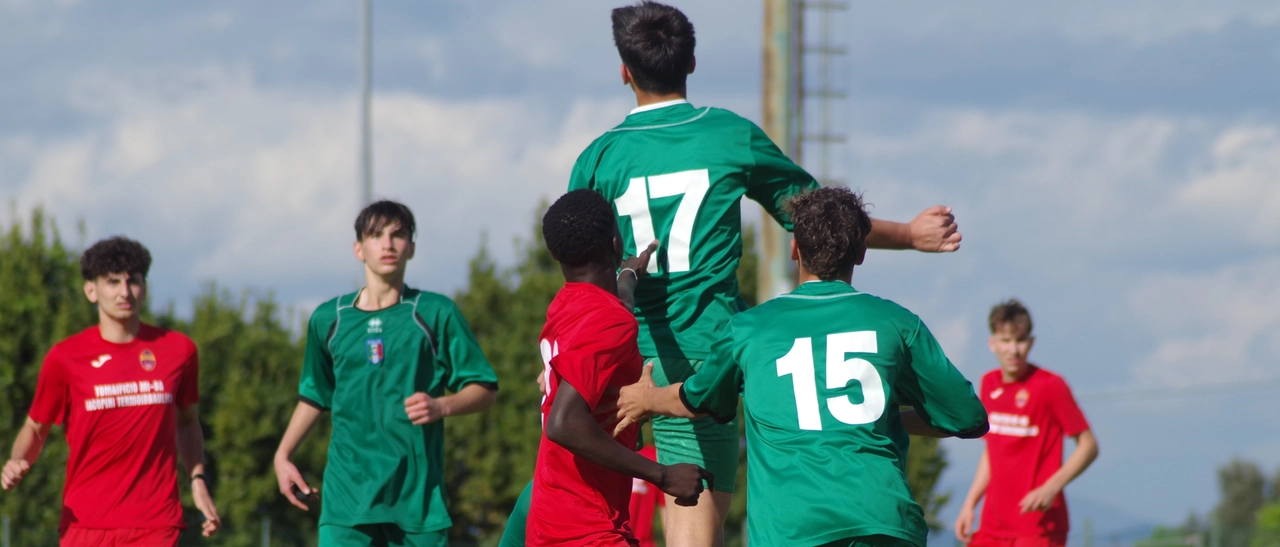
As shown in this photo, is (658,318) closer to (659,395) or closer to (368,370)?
(659,395)

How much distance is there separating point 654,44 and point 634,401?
4.70 ft

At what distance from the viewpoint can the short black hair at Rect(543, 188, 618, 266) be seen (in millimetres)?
4406

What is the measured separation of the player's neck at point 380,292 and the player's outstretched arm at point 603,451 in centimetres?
274

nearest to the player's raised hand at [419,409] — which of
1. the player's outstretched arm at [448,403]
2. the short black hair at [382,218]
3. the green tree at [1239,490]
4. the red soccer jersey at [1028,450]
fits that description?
the player's outstretched arm at [448,403]

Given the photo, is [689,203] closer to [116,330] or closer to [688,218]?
[688,218]

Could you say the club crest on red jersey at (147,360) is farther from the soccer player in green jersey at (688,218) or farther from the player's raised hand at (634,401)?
the player's raised hand at (634,401)

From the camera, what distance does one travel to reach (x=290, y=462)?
660 centimetres

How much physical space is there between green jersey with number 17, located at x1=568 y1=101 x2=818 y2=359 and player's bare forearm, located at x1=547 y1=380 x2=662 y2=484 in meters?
0.75

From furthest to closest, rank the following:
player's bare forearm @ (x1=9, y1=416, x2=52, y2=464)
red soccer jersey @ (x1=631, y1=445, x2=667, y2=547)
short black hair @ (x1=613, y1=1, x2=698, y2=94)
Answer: red soccer jersey @ (x1=631, y1=445, x2=667, y2=547), player's bare forearm @ (x1=9, y1=416, x2=52, y2=464), short black hair @ (x1=613, y1=1, x2=698, y2=94)

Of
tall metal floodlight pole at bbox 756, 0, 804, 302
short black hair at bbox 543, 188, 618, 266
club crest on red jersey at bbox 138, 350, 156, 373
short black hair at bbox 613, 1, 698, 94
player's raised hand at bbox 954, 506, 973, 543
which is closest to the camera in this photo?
short black hair at bbox 543, 188, 618, 266

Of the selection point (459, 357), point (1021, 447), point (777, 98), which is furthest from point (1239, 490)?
point (459, 357)

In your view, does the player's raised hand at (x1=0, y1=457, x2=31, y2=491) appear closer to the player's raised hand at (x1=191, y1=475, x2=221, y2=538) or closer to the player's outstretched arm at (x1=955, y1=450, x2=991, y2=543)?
the player's raised hand at (x1=191, y1=475, x2=221, y2=538)

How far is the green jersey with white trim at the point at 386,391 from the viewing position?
640cm

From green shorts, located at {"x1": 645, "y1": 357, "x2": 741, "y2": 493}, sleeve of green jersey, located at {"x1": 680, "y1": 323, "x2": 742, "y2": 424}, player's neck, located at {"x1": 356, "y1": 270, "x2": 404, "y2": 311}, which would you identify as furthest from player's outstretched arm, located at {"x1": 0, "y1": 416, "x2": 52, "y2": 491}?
sleeve of green jersey, located at {"x1": 680, "y1": 323, "x2": 742, "y2": 424}
